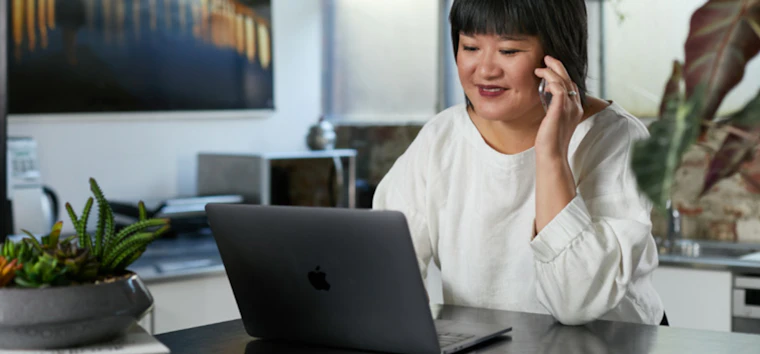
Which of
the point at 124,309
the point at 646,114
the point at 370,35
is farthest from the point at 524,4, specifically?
the point at 370,35

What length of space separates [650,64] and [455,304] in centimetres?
210

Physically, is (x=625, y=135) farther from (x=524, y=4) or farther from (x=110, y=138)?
(x=110, y=138)

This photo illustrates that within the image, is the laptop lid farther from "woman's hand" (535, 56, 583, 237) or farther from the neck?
the neck

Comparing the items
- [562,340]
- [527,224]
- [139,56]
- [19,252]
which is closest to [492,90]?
[527,224]

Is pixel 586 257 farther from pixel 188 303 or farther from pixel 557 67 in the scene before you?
pixel 188 303

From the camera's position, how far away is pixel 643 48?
348 centimetres

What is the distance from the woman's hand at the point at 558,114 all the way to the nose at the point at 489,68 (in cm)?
7

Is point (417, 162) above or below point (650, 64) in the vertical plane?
below

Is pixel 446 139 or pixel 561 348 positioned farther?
pixel 446 139

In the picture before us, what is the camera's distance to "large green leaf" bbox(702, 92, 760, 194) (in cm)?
59

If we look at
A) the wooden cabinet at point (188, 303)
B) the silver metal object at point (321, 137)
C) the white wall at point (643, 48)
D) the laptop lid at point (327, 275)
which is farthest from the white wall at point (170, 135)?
the laptop lid at point (327, 275)

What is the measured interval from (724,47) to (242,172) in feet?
9.84

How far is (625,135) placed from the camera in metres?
1.58

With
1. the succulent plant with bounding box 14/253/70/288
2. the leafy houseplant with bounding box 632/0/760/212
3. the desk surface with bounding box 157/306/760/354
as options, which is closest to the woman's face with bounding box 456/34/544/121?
the desk surface with bounding box 157/306/760/354
